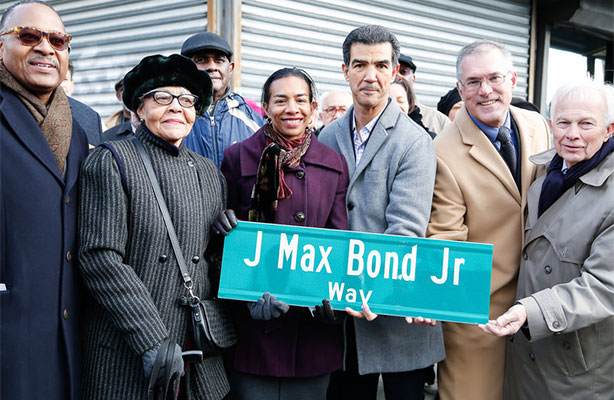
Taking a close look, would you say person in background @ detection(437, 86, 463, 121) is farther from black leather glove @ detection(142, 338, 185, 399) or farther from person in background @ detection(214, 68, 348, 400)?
black leather glove @ detection(142, 338, 185, 399)

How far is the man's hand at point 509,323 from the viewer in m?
2.20

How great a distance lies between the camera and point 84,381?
2139 millimetres

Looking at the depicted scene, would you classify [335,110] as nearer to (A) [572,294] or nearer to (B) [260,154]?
(B) [260,154]

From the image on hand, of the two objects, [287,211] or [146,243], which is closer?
[146,243]

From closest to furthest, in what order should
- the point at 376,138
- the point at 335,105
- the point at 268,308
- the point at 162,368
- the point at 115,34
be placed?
the point at 162,368 → the point at 268,308 → the point at 376,138 → the point at 335,105 → the point at 115,34

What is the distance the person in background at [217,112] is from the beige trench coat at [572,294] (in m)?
1.98

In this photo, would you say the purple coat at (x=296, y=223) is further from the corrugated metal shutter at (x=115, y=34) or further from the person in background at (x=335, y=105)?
the corrugated metal shutter at (x=115, y=34)

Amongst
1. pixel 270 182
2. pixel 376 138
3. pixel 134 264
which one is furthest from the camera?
pixel 376 138

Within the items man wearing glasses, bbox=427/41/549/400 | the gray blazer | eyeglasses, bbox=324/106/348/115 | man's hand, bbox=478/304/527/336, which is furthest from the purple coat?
eyeglasses, bbox=324/106/348/115

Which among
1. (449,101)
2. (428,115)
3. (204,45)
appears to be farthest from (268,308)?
(449,101)

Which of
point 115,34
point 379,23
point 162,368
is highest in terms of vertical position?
point 379,23

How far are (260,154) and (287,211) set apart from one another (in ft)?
1.10

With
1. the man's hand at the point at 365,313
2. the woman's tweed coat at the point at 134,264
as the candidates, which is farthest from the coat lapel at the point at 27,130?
the man's hand at the point at 365,313

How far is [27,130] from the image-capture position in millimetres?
2031
